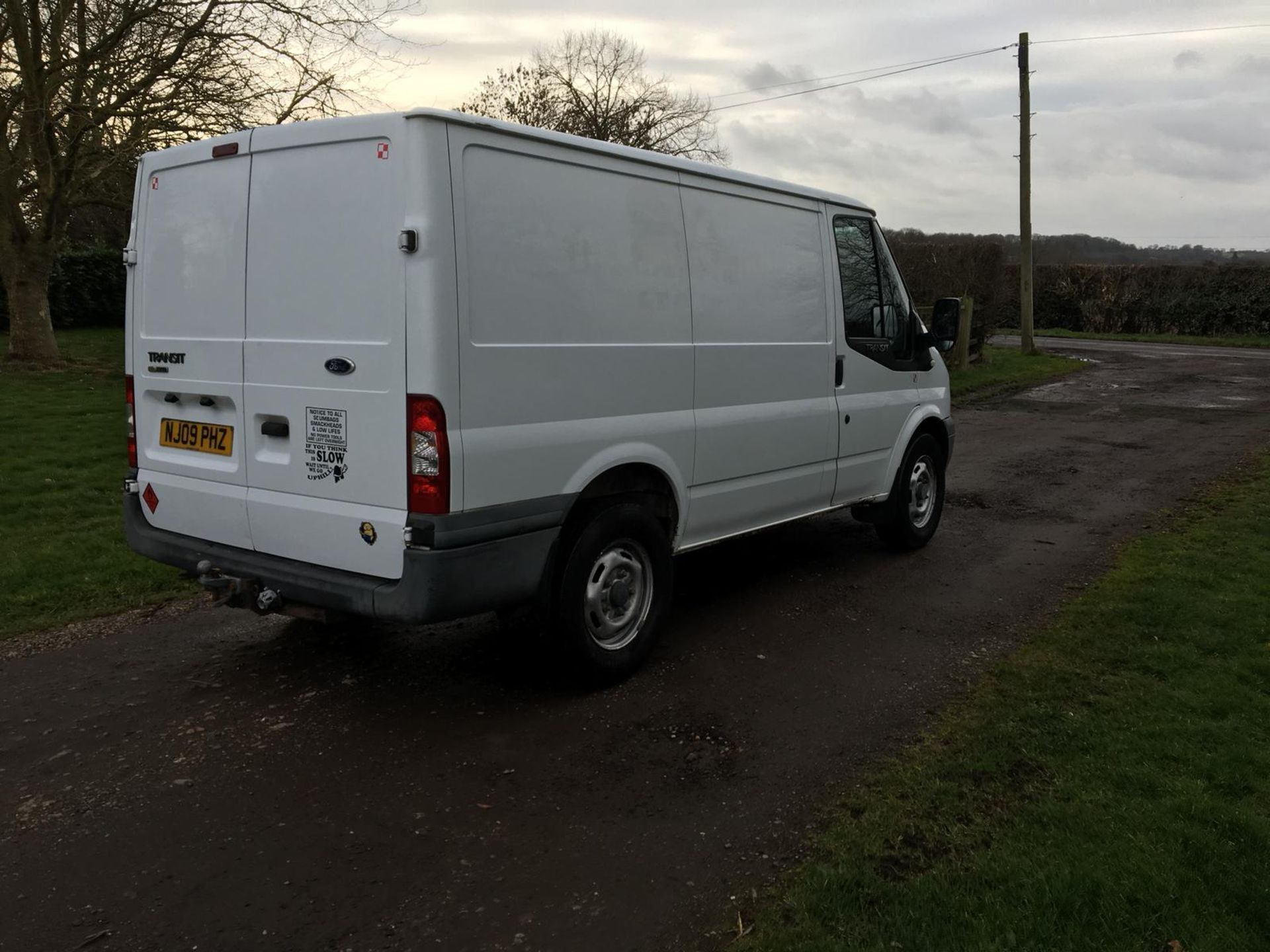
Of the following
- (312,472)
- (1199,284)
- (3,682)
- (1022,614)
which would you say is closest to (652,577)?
(312,472)

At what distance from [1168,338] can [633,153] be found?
29671 mm

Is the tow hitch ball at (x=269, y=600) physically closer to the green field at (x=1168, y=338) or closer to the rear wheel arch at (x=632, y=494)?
the rear wheel arch at (x=632, y=494)

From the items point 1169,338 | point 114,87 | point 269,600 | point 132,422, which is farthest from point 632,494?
point 1169,338

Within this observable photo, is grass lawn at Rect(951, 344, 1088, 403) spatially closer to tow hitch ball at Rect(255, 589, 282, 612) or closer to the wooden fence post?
the wooden fence post

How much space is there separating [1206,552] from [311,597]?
18.9 feet

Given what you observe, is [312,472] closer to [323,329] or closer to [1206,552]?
[323,329]

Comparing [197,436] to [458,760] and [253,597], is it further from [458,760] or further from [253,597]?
[458,760]

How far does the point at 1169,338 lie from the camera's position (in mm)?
29562

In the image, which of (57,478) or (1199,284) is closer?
(57,478)

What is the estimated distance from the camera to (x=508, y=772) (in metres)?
3.83

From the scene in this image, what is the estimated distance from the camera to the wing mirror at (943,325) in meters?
6.73

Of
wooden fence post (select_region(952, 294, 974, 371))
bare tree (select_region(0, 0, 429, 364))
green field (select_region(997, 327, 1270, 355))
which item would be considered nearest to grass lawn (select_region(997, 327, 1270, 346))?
green field (select_region(997, 327, 1270, 355))

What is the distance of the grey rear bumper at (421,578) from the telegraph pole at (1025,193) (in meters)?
21.6

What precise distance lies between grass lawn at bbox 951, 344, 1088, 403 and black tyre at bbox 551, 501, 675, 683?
12521 millimetres
